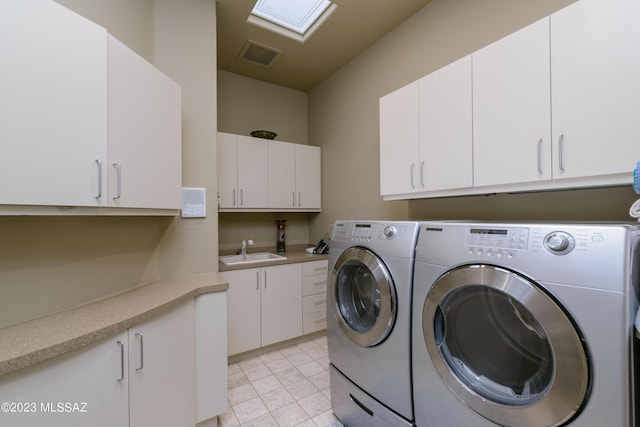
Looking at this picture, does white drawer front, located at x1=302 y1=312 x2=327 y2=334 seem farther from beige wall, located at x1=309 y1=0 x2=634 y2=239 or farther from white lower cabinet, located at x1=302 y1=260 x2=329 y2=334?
beige wall, located at x1=309 y1=0 x2=634 y2=239

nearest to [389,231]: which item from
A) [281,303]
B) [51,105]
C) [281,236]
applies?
[51,105]

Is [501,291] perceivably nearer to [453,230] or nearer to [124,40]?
[453,230]

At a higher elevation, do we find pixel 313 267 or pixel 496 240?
pixel 496 240

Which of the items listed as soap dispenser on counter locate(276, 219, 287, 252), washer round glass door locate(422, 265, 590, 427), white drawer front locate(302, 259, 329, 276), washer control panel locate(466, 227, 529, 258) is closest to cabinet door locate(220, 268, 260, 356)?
white drawer front locate(302, 259, 329, 276)

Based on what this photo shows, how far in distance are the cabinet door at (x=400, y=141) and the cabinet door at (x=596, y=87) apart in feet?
2.31

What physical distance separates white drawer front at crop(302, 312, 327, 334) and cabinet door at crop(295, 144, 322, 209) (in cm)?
119

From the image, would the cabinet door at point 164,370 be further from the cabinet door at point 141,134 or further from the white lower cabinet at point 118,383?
the cabinet door at point 141,134

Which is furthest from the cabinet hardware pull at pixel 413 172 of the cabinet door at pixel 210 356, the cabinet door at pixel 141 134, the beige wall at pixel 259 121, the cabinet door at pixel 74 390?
the beige wall at pixel 259 121

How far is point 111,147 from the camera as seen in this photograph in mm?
1178

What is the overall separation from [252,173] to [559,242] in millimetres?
2466

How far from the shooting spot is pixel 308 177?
3.16 meters

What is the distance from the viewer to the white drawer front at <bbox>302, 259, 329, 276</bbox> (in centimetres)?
267

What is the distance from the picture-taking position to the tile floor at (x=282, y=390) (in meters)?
1.67

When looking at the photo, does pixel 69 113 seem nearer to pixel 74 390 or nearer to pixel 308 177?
pixel 74 390
